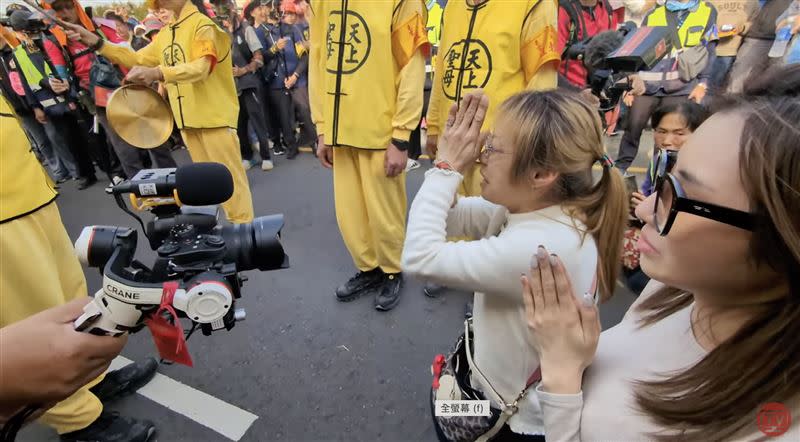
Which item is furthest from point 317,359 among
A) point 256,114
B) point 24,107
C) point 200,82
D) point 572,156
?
point 24,107

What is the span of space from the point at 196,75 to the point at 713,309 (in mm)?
3220

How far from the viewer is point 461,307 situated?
2.73 metres

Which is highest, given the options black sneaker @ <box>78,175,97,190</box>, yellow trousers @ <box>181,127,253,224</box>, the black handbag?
the black handbag

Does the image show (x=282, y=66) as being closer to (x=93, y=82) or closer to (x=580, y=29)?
(x=93, y=82)

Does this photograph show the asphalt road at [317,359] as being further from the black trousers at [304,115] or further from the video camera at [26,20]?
the black trousers at [304,115]

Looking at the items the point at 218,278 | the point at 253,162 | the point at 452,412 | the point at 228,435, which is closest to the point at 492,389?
the point at 452,412

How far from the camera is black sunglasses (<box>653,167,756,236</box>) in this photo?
61cm

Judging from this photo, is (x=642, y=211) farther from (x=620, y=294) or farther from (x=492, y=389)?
(x=620, y=294)

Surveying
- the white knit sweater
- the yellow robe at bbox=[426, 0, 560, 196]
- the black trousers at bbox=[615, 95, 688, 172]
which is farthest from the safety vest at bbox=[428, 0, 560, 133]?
the black trousers at bbox=[615, 95, 688, 172]

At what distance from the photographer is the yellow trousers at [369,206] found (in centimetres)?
253

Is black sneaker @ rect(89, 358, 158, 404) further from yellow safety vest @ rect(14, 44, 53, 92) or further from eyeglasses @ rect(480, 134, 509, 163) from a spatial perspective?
yellow safety vest @ rect(14, 44, 53, 92)

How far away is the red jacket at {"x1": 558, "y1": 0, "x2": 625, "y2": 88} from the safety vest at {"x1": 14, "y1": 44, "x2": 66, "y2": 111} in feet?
18.6

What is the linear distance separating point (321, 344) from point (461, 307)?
94 cm

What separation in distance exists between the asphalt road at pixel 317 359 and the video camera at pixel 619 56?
4.45 ft
